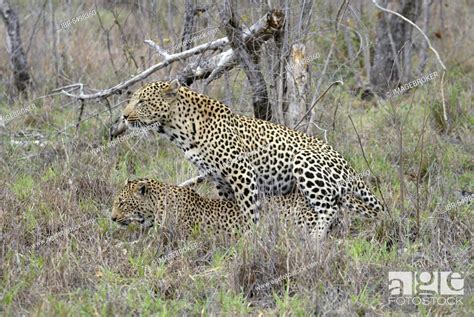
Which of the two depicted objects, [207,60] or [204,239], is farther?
[207,60]

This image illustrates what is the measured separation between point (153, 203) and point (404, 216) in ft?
7.79

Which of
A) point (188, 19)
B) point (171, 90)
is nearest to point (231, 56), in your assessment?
point (188, 19)

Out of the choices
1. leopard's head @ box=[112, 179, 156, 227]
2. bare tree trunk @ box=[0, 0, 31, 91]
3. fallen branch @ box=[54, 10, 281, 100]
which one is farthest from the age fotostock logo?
bare tree trunk @ box=[0, 0, 31, 91]

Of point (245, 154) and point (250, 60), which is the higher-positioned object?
point (250, 60)

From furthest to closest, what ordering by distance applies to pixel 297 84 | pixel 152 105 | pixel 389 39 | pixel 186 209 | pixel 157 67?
pixel 389 39 < pixel 297 84 < pixel 157 67 < pixel 152 105 < pixel 186 209

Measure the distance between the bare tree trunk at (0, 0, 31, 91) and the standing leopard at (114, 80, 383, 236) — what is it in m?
5.09

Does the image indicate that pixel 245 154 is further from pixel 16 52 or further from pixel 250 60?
pixel 16 52

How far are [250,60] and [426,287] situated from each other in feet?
12.3

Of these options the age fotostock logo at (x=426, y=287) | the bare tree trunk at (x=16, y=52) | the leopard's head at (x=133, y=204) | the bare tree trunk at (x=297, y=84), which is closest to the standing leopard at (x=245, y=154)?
the leopard's head at (x=133, y=204)

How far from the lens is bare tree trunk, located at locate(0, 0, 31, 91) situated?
12.6 meters

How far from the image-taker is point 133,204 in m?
7.87

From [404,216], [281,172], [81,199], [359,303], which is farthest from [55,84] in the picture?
[359,303]

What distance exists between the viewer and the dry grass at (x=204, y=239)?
616 centimetres

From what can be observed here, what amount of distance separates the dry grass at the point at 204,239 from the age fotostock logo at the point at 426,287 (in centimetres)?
7
